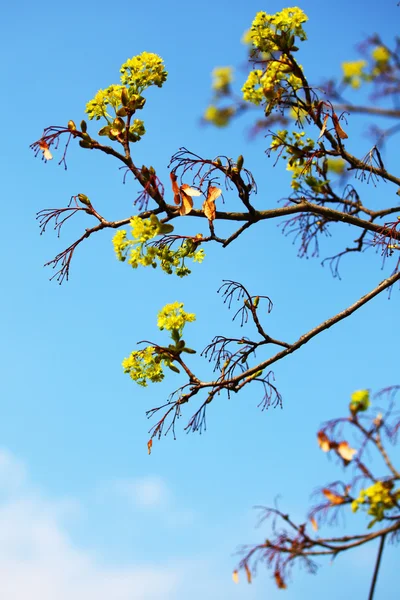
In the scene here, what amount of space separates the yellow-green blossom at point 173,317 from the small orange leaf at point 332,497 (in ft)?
6.74

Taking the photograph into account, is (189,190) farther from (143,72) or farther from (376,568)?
(376,568)

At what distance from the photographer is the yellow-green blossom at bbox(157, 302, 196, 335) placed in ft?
15.6

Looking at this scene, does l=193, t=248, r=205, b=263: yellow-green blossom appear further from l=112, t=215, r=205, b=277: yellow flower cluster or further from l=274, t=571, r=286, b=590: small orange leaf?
l=274, t=571, r=286, b=590: small orange leaf

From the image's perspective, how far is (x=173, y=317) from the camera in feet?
15.6

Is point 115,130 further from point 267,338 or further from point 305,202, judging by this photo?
point 267,338

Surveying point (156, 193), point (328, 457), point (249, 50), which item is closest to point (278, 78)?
point (249, 50)

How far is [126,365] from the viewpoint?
4879mm

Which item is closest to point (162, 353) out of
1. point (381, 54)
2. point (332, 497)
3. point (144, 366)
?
point (144, 366)

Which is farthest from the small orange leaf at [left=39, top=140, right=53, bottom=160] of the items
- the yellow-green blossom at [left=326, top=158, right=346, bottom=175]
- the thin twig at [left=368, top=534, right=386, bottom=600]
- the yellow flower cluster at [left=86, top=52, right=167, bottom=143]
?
the thin twig at [left=368, top=534, right=386, bottom=600]

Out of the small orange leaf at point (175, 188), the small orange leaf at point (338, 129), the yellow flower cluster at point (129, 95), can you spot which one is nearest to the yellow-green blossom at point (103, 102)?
the yellow flower cluster at point (129, 95)

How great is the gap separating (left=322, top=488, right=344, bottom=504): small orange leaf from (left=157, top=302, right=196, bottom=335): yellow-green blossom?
2.05m

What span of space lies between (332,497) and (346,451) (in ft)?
0.80

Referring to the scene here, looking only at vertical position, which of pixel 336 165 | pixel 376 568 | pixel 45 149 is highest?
pixel 336 165

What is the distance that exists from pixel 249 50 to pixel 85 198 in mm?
1837
